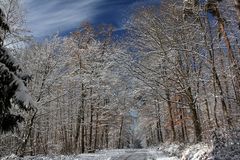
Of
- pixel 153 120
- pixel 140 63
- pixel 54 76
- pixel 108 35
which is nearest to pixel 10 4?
pixel 54 76

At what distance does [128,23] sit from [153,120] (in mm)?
34416

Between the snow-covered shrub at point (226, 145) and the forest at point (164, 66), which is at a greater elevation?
the forest at point (164, 66)

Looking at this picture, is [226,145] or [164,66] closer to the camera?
[226,145]

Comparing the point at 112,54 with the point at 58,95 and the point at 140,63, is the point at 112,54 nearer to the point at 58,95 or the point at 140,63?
the point at 140,63

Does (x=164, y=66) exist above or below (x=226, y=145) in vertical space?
above

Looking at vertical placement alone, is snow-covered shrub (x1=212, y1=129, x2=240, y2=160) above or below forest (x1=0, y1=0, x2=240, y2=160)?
below

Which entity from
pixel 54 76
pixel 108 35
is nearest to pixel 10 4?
pixel 54 76

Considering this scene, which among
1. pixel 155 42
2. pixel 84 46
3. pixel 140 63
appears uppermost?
pixel 84 46

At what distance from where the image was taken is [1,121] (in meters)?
9.37

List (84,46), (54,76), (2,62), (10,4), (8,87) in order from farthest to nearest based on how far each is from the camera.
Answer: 1. (84,46)
2. (54,76)
3. (10,4)
4. (2,62)
5. (8,87)

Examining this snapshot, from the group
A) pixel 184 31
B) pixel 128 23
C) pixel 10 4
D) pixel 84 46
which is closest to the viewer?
pixel 184 31

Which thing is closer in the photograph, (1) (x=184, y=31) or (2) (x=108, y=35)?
(1) (x=184, y=31)

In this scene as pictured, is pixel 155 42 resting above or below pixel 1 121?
above

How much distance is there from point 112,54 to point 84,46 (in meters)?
17.0
